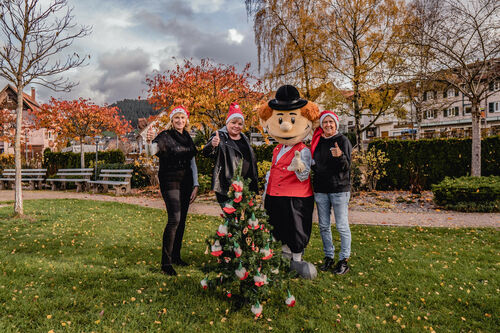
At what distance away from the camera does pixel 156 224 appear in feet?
22.3

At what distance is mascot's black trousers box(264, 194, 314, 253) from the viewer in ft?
12.1

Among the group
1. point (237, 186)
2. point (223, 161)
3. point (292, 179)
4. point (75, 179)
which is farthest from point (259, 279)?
point (75, 179)

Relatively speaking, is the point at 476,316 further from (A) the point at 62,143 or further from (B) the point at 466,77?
(A) the point at 62,143

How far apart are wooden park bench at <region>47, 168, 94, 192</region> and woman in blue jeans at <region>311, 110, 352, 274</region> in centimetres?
1195

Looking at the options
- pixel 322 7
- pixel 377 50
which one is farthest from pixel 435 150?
pixel 322 7

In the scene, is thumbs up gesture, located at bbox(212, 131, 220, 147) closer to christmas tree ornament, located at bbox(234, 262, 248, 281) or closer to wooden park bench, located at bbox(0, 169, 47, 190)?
christmas tree ornament, located at bbox(234, 262, 248, 281)

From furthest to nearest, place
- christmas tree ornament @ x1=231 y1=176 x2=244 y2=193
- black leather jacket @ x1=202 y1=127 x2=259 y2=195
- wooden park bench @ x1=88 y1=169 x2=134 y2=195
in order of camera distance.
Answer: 1. wooden park bench @ x1=88 y1=169 x2=134 y2=195
2. black leather jacket @ x1=202 y1=127 x2=259 y2=195
3. christmas tree ornament @ x1=231 y1=176 x2=244 y2=193

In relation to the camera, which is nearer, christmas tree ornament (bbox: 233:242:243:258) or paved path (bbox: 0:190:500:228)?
christmas tree ornament (bbox: 233:242:243:258)

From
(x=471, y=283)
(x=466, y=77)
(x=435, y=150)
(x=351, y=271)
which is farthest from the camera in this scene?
(x=435, y=150)

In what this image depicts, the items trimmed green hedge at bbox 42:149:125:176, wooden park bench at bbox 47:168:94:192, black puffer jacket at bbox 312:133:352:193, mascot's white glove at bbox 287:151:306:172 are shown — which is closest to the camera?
mascot's white glove at bbox 287:151:306:172

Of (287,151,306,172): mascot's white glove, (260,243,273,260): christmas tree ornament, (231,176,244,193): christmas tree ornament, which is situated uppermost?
(287,151,306,172): mascot's white glove

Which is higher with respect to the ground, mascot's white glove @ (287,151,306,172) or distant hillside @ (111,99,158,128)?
distant hillside @ (111,99,158,128)

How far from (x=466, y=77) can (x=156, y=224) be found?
9.90 metres

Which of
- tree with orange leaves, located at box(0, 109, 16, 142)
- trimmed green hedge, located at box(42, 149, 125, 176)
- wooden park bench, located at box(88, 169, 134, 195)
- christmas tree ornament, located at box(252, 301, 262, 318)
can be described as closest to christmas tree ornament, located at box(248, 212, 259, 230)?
christmas tree ornament, located at box(252, 301, 262, 318)
